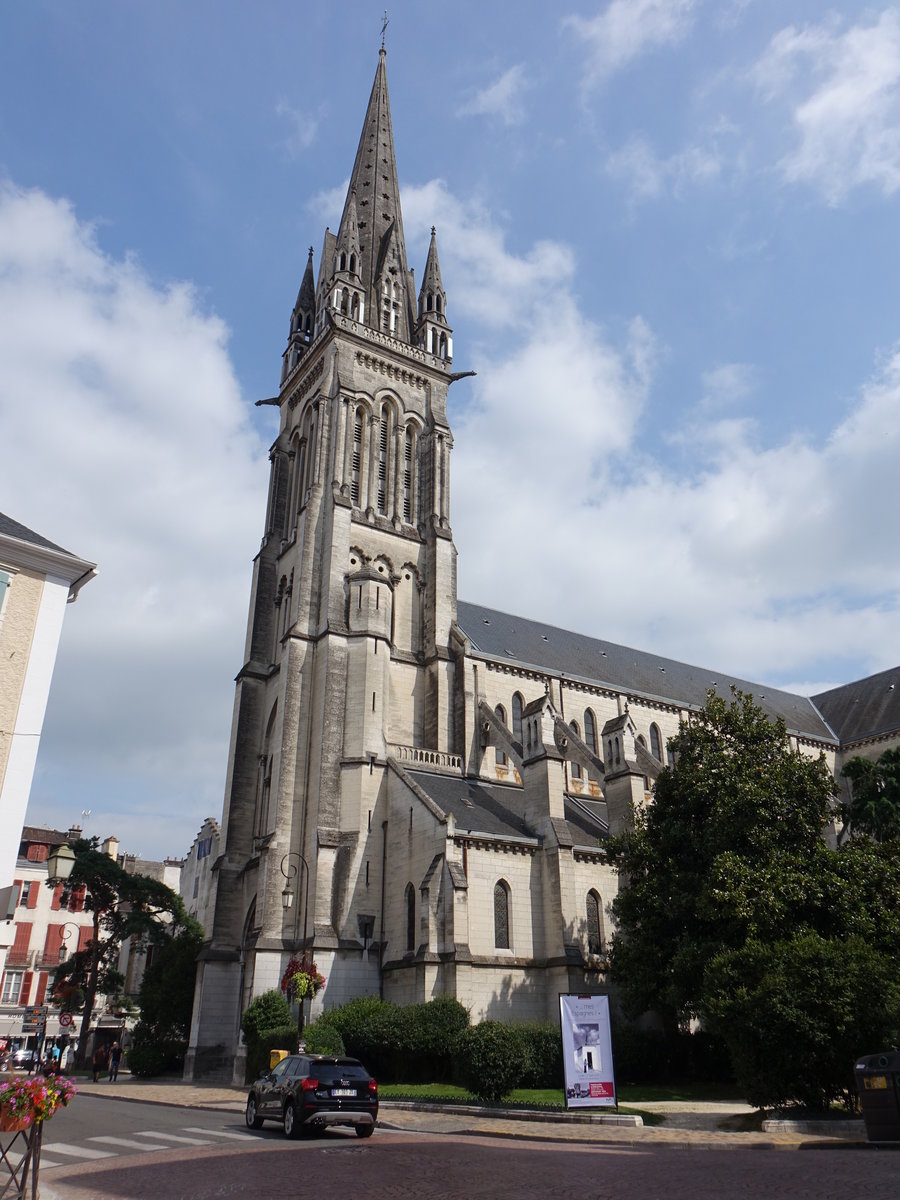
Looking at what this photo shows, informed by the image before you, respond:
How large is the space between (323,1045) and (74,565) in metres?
16.3

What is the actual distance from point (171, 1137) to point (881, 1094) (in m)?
11.8

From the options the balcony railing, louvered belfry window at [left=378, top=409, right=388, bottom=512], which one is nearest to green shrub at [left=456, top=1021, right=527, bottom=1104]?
the balcony railing

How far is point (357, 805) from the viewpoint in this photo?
34.8 m

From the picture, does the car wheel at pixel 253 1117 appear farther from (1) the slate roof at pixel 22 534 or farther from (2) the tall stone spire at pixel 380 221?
(2) the tall stone spire at pixel 380 221

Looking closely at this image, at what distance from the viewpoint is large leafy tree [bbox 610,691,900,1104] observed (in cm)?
1839

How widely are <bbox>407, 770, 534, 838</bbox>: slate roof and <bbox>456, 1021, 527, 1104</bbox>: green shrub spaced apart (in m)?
8.81

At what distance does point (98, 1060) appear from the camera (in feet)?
123

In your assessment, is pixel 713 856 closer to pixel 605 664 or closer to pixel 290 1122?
pixel 290 1122

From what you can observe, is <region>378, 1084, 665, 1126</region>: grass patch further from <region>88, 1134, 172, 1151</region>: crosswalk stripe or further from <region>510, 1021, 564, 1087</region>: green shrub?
<region>88, 1134, 172, 1151</region>: crosswalk stripe

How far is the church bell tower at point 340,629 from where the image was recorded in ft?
112

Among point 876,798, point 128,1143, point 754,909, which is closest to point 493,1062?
point 754,909

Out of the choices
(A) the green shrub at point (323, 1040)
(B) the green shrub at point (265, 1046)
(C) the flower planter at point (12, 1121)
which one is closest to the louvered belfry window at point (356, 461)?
(B) the green shrub at point (265, 1046)

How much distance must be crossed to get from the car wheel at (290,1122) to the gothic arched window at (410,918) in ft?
52.0

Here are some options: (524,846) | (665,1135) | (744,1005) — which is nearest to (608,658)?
(524,846)
